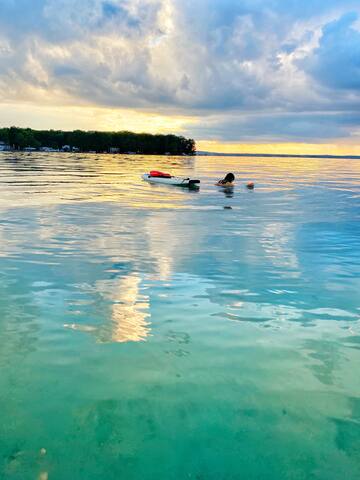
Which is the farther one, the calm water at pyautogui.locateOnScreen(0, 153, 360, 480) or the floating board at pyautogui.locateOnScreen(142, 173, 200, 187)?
the floating board at pyautogui.locateOnScreen(142, 173, 200, 187)

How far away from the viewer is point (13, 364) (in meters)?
7.80

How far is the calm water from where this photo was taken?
18.6 ft

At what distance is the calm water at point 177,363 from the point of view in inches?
223

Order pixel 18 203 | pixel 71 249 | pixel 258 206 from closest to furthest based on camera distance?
pixel 71 249 < pixel 18 203 < pixel 258 206

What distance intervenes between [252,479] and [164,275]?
875 cm

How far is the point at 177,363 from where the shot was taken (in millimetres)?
7992

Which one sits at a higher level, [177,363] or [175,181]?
[175,181]

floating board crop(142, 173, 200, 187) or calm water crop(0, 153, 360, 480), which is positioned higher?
floating board crop(142, 173, 200, 187)

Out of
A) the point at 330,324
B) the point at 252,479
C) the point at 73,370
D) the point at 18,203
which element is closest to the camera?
the point at 252,479

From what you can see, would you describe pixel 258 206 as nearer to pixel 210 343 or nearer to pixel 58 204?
pixel 58 204

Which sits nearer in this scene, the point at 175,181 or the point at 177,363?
the point at 177,363

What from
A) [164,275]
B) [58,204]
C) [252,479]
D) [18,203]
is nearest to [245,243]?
[164,275]

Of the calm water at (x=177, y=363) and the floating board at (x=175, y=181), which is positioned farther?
the floating board at (x=175, y=181)

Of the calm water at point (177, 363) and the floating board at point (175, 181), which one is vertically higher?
the floating board at point (175, 181)
